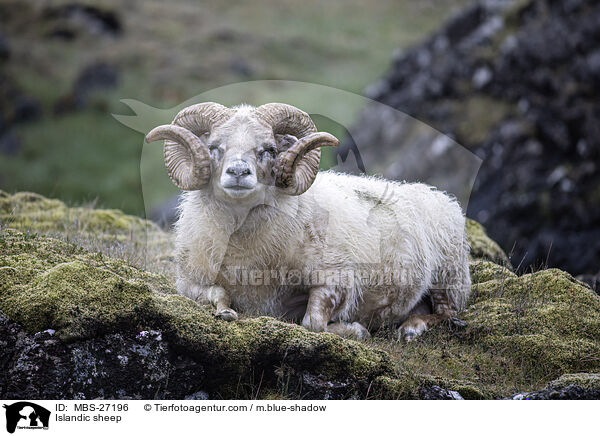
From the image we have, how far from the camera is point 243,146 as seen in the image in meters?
7.03

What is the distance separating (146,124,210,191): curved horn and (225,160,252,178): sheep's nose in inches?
20.1

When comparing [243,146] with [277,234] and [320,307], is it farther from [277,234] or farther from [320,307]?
[320,307]

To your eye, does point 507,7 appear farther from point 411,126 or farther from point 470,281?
point 470,281

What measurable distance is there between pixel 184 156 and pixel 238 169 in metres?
1.02

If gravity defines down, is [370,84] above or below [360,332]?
above

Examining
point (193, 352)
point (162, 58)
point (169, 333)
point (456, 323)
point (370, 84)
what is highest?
point (162, 58)

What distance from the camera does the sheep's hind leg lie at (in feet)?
26.3

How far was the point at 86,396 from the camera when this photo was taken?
551 cm

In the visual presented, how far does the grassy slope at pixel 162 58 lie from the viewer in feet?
117

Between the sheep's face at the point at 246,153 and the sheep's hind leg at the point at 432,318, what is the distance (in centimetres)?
245
